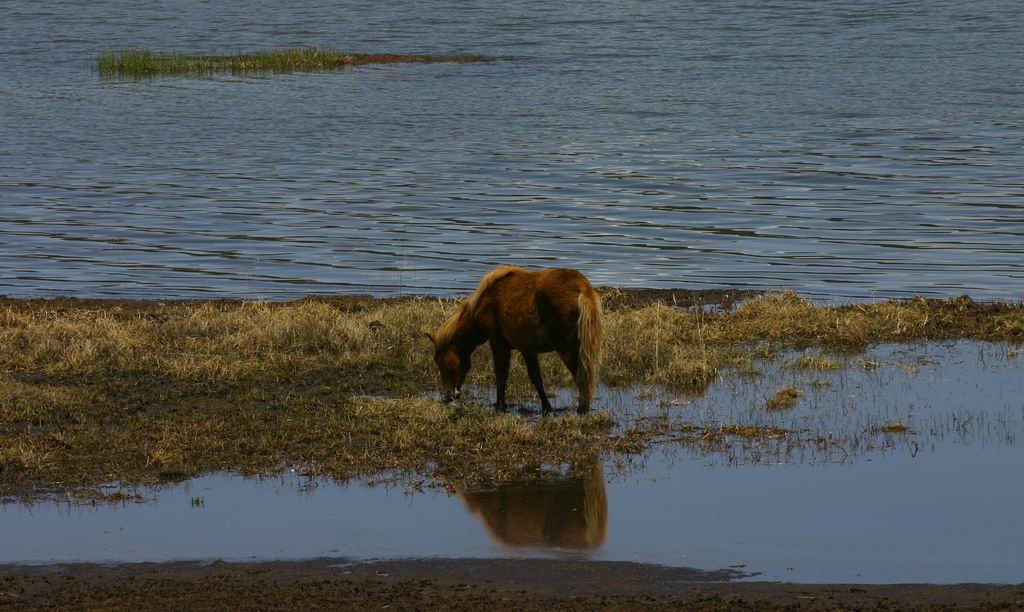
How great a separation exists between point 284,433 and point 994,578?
4.99 metres

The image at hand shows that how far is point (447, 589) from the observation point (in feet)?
25.3

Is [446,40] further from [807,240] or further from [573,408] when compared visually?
[573,408]

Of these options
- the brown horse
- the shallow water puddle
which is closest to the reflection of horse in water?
the shallow water puddle

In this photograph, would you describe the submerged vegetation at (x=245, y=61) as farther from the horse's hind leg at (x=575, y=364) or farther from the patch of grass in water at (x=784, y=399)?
the horse's hind leg at (x=575, y=364)

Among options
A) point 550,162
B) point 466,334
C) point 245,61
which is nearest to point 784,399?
A: point 466,334

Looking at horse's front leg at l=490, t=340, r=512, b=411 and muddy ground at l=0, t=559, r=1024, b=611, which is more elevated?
horse's front leg at l=490, t=340, r=512, b=411

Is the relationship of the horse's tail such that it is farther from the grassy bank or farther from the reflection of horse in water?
the reflection of horse in water

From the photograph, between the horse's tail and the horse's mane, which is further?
the horse's mane

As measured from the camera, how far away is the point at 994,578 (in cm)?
776

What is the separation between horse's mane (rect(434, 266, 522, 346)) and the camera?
11477 mm

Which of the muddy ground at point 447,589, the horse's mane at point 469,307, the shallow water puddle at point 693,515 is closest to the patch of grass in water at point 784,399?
the shallow water puddle at point 693,515

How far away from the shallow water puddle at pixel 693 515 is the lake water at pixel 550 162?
7.36 m

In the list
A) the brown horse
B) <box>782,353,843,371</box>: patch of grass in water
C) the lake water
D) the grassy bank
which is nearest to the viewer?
the grassy bank

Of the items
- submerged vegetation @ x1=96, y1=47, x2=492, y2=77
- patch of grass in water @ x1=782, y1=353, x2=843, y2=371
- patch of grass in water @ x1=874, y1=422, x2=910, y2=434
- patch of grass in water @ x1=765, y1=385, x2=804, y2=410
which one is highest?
submerged vegetation @ x1=96, y1=47, x2=492, y2=77
